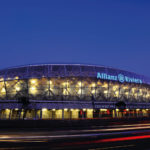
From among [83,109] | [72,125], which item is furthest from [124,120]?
[83,109]

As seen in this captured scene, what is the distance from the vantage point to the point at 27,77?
49.6 meters

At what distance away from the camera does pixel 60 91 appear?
4975 cm

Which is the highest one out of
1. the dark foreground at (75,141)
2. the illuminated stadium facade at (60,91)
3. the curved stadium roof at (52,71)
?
the curved stadium roof at (52,71)

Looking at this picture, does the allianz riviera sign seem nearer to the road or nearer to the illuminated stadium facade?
the illuminated stadium facade

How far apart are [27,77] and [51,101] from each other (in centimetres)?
928

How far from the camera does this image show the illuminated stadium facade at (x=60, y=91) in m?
45.8

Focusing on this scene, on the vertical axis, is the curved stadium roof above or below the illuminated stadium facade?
above

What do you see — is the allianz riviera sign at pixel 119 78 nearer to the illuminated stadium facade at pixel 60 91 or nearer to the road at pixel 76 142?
the illuminated stadium facade at pixel 60 91

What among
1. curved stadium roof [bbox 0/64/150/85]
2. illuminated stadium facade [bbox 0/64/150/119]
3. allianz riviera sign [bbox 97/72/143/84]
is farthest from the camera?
allianz riviera sign [bbox 97/72/143/84]

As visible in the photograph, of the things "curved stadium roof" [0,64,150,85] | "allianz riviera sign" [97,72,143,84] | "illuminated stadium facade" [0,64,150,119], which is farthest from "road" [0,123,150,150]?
"allianz riviera sign" [97,72,143,84]

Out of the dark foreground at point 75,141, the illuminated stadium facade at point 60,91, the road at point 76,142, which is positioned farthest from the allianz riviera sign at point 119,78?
the road at point 76,142

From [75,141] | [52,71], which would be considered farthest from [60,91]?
[75,141]

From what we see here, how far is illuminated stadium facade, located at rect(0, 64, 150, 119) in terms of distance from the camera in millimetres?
45812

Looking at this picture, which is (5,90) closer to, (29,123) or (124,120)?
(29,123)
